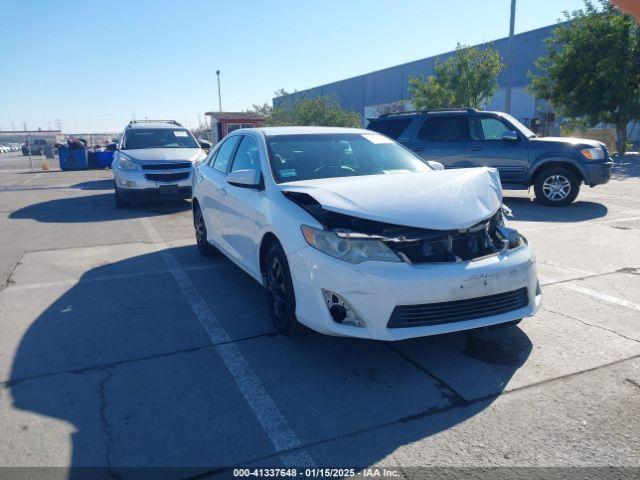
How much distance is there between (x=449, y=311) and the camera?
10.7 ft

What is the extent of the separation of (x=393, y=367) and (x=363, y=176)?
1717 mm

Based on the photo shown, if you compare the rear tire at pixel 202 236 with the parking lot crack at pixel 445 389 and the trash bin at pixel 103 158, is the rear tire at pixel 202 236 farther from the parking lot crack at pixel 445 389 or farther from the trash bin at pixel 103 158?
the trash bin at pixel 103 158

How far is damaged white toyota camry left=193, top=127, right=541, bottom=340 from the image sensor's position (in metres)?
3.20

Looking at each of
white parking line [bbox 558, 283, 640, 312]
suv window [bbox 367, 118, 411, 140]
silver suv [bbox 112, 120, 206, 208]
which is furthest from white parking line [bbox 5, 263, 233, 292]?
suv window [bbox 367, 118, 411, 140]

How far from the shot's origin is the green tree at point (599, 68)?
20.2 metres

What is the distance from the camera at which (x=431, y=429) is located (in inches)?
109

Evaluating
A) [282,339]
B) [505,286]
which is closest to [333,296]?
[282,339]

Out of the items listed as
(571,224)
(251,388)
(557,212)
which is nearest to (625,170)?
(557,212)

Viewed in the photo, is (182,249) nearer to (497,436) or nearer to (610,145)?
(497,436)

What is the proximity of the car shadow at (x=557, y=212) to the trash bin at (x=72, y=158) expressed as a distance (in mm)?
21834

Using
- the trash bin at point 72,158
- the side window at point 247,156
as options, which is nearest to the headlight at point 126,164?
the side window at point 247,156

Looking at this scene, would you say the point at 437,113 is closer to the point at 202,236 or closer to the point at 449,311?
the point at 202,236

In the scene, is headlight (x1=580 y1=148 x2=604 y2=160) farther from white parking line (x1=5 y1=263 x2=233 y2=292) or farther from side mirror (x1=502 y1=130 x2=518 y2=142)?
white parking line (x1=5 y1=263 x2=233 y2=292)

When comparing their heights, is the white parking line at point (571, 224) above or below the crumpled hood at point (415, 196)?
below
